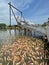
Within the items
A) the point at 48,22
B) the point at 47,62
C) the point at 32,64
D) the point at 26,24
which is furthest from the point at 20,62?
the point at 26,24

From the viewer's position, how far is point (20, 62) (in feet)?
31.5

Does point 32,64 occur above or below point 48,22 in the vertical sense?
below

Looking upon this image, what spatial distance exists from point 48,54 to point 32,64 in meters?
2.24

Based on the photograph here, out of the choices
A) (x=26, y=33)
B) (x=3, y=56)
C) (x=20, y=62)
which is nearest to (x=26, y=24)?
(x=26, y=33)

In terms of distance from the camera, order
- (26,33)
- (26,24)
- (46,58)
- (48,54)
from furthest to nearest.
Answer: (26,33)
(26,24)
(48,54)
(46,58)

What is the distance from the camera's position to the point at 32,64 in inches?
361

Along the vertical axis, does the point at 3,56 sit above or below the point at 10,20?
below

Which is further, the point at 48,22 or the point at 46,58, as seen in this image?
the point at 48,22

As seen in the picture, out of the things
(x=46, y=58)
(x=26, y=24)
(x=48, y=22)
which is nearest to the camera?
(x=46, y=58)

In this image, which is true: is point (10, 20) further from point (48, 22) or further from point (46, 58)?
point (46, 58)

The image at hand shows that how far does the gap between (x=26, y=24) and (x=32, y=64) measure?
13.7 m

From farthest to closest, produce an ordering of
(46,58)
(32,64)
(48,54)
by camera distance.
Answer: (48,54)
(46,58)
(32,64)

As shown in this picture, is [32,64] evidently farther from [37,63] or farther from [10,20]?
[10,20]

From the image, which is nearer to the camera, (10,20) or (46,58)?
(46,58)
